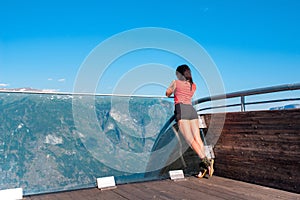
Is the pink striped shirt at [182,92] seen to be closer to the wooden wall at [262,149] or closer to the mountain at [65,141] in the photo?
the wooden wall at [262,149]

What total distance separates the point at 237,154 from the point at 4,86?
2.89 metres

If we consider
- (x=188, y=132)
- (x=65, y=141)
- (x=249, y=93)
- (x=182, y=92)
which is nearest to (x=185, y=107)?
(x=182, y=92)

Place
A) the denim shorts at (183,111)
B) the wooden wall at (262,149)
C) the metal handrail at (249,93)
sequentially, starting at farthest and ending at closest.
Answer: the denim shorts at (183,111), the metal handrail at (249,93), the wooden wall at (262,149)

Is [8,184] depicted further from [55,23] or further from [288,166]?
[55,23]

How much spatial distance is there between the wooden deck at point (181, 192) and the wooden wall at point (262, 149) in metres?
0.14

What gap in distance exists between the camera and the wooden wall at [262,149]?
2703 mm

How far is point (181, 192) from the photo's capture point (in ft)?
8.93

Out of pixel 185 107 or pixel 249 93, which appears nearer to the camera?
pixel 249 93

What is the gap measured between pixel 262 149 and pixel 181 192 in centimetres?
105

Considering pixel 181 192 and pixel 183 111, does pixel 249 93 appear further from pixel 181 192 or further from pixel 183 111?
pixel 181 192

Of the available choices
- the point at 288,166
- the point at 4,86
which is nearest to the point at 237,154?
the point at 288,166

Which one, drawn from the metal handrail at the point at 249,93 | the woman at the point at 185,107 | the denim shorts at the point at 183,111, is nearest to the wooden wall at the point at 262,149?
the metal handrail at the point at 249,93

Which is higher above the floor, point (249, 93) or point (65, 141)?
point (249, 93)

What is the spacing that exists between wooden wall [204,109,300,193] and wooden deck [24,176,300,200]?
5.4 inches
